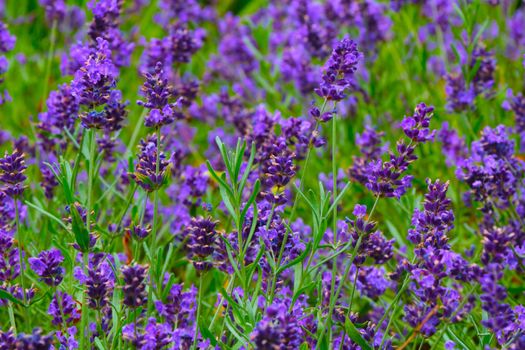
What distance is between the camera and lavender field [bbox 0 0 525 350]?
1995mm

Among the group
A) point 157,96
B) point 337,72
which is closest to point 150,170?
point 157,96

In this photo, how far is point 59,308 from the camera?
2170mm

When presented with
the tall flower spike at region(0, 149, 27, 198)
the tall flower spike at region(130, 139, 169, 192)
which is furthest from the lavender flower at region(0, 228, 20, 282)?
the tall flower spike at region(130, 139, 169, 192)

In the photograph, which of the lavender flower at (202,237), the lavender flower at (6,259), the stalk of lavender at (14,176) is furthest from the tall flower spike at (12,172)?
the lavender flower at (202,237)

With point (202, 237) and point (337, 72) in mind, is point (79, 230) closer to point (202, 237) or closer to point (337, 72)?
point (202, 237)

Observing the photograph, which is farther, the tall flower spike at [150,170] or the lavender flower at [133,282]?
Result: the tall flower spike at [150,170]

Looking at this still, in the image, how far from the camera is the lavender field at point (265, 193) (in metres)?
2.00

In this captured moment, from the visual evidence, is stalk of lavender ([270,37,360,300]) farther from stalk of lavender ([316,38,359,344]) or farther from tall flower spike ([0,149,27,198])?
tall flower spike ([0,149,27,198])

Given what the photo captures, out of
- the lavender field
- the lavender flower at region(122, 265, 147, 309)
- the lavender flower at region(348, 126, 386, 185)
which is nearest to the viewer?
the lavender flower at region(122, 265, 147, 309)

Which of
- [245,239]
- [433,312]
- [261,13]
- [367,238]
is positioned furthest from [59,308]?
[261,13]

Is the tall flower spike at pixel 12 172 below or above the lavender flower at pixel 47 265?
above

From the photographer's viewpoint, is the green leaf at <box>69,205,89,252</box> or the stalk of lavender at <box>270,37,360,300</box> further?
the stalk of lavender at <box>270,37,360,300</box>

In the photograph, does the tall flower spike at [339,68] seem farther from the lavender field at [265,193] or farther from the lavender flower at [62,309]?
the lavender flower at [62,309]

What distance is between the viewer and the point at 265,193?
2111mm
